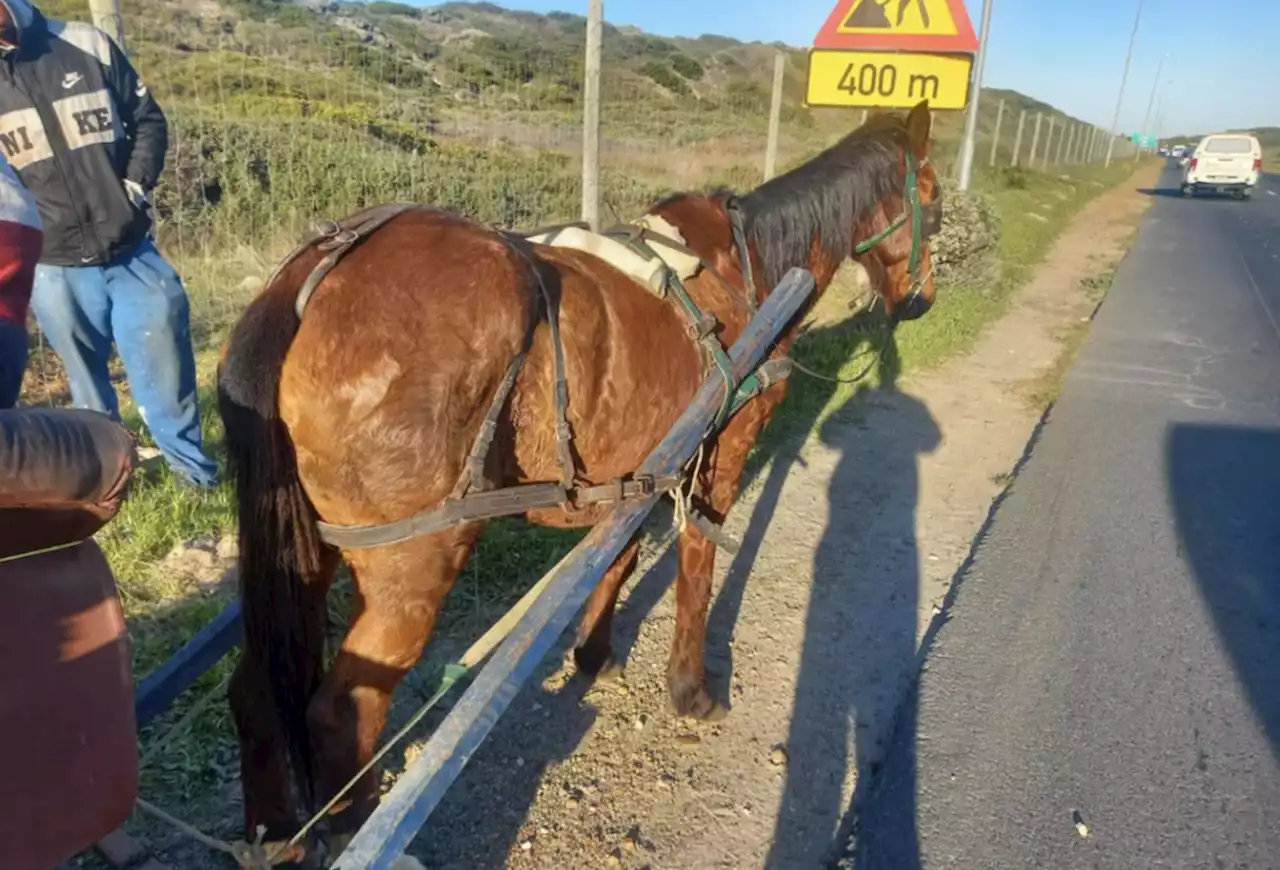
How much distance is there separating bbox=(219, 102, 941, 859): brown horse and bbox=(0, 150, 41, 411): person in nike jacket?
62cm

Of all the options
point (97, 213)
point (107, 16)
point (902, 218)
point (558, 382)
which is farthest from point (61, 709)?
point (107, 16)

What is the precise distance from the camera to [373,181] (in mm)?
7664

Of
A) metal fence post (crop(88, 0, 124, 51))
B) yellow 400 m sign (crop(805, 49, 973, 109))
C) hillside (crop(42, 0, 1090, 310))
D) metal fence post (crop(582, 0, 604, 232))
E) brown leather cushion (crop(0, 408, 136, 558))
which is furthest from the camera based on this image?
hillside (crop(42, 0, 1090, 310))

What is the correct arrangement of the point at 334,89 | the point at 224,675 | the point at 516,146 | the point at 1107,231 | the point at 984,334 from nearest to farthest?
the point at 224,675 < the point at 984,334 < the point at 516,146 < the point at 334,89 < the point at 1107,231

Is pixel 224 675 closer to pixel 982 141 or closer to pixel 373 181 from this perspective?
pixel 373 181

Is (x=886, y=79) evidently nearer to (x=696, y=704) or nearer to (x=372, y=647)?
(x=696, y=704)

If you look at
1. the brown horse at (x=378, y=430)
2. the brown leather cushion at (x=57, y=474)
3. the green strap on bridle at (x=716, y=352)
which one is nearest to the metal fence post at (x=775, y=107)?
the green strap on bridle at (x=716, y=352)

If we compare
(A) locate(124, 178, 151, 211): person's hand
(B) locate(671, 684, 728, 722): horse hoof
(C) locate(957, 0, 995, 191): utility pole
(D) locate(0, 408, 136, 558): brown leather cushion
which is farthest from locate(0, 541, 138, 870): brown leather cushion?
(C) locate(957, 0, 995, 191): utility pole

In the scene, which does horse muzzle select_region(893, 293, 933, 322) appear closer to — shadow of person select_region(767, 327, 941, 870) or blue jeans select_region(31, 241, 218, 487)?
shadow of person select_region(767, 327, 941, 870)

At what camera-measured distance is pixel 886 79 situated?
6.17 m

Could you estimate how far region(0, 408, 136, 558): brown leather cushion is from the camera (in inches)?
39.4

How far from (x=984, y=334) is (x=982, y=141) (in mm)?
24013

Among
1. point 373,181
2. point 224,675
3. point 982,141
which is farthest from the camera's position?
point 982,141

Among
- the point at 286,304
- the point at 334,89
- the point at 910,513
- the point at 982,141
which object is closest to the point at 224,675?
the point at 286,304
